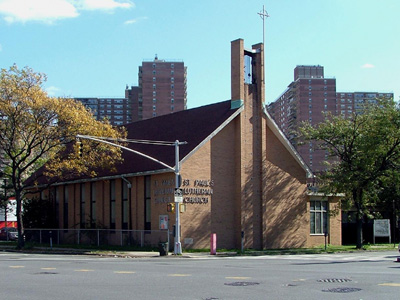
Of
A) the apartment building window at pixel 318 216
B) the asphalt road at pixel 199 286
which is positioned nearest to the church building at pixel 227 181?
the apartment building window at pixel 318 216

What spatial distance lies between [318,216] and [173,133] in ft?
45.0

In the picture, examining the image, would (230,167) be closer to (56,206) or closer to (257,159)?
(257,159)

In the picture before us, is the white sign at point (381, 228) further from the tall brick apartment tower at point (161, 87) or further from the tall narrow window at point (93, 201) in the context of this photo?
the tall brick apartment tower at point (161, 87)

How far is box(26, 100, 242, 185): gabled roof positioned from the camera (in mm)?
39438

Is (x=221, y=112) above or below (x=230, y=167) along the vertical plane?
above

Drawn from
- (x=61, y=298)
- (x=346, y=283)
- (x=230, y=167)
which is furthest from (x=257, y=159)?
(x=61, y=298)

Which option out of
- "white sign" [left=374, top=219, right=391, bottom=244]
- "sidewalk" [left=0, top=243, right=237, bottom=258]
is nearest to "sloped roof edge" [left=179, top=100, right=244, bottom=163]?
"sidewalk" [left=0, top=243, right=237, bottom=258]

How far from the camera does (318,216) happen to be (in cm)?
4672

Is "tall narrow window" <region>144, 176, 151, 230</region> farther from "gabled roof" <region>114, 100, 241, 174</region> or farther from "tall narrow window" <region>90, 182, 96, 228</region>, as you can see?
"tall narrow window" <region>90, 182, 96, 228</region>

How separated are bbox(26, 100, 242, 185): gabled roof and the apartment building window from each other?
37.3 ft

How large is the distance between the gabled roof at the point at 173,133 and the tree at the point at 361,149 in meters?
6.82

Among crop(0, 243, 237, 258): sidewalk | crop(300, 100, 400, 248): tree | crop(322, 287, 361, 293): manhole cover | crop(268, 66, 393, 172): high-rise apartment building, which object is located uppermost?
crop(268, 66, 393, 172): high-rise apartment building

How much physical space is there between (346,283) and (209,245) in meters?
24.0

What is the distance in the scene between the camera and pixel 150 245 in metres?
39.0
